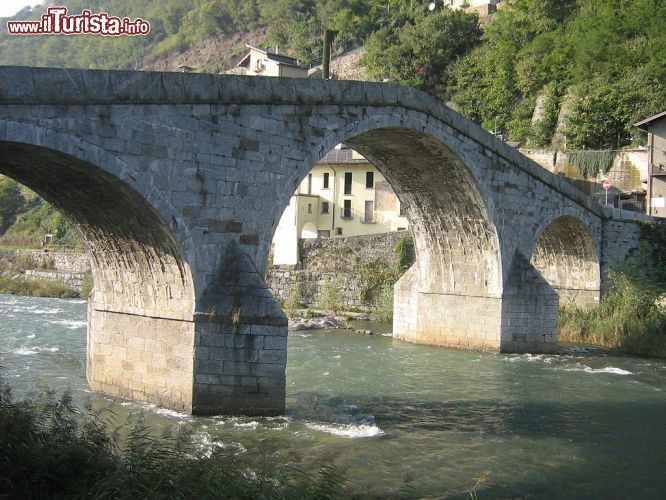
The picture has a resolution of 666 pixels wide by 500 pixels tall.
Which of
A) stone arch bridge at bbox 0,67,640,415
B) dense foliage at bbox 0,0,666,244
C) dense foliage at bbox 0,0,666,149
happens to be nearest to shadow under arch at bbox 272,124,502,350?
stone arch bridge at bbox 0,67,640,415

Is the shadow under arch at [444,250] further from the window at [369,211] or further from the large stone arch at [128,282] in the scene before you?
the window at [369,211]

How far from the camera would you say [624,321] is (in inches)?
837

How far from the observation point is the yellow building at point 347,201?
37.1 m

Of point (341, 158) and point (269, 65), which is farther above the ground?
point (269, 65)

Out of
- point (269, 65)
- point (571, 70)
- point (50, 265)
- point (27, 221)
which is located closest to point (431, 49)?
point (269, 65)

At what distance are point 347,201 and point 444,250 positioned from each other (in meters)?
17.4

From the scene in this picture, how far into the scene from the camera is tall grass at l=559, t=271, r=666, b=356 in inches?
800

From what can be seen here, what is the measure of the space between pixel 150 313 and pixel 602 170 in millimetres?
27080

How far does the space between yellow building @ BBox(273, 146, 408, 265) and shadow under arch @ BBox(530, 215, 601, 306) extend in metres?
12.2

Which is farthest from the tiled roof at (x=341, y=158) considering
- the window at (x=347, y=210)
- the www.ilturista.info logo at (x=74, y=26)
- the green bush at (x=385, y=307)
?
the www.ilturista.info logo at (x=74, y=26)

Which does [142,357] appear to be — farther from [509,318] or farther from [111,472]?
[509,318]

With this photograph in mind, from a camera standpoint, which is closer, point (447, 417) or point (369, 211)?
point (447, 417)

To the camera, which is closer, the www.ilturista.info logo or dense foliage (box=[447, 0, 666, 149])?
dense foliage (box=[447, 0, 666, 149])

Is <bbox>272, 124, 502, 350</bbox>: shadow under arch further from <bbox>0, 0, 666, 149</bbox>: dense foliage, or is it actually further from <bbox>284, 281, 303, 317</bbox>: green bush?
<bbox>0, 0, 666, 149</bbox>: dense foliage
